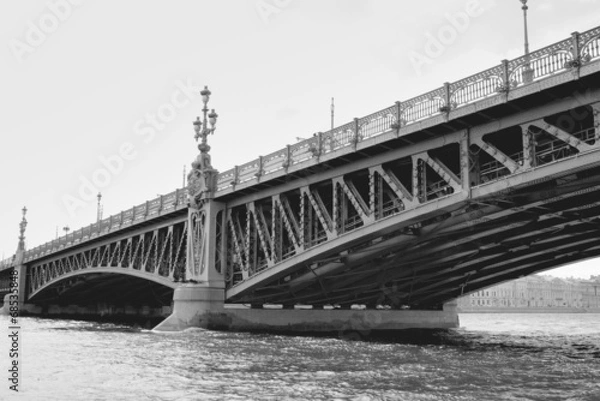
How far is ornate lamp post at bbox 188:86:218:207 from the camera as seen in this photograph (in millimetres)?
37125

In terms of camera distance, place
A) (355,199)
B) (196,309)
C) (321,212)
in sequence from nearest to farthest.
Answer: (355,199)
(321,212)
(196,309)

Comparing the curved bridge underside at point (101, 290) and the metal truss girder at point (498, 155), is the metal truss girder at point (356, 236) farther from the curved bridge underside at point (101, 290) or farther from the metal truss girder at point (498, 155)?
the curved bridge underside at point (101, 290)

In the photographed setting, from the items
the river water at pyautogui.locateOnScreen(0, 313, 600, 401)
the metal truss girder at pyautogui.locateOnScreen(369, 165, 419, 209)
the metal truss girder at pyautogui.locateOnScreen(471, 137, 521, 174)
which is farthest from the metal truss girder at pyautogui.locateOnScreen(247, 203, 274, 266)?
the metal truss girder at pyautogui.locateOnScreen(471, 137, 521, 174)

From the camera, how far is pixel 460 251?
33.0 m

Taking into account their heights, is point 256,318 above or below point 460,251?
below

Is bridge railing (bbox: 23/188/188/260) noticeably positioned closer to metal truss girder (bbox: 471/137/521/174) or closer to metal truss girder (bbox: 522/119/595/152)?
metal truss girder (bbox: 471/137/521/174)

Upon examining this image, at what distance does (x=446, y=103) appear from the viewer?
22.8 meters

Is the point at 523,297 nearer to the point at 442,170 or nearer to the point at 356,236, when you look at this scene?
the point at 356,236

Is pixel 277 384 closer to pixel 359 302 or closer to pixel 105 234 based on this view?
pixel 359 302

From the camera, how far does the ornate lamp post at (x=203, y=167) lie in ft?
122

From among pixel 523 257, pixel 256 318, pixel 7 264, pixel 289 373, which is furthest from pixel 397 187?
pixel 7 264

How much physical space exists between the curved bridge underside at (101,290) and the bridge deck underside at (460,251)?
2171 cm

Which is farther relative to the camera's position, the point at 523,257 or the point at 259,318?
the point at 523,257

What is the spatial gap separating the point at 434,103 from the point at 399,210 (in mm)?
5140
